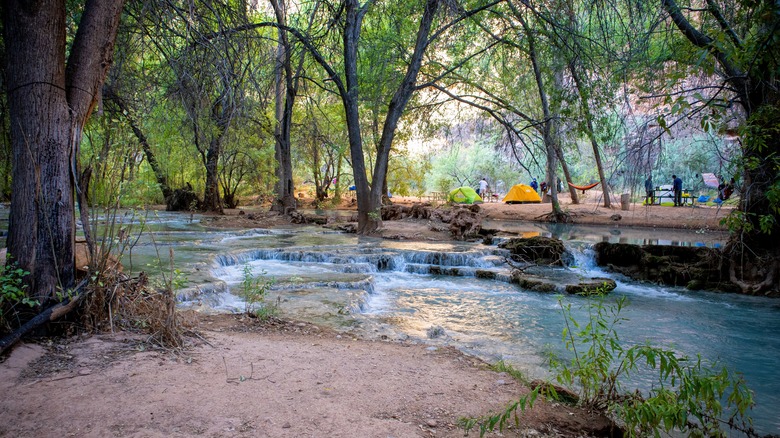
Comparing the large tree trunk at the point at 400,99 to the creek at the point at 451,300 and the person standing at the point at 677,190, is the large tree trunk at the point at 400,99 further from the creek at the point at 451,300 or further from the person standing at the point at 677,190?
the person standing at the point at 677,190

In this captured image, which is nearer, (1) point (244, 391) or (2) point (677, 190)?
(1) point (244, 391)

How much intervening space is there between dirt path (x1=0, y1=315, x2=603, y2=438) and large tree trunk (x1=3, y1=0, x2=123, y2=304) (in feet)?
2.13

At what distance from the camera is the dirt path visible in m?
2.86

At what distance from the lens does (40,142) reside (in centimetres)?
377

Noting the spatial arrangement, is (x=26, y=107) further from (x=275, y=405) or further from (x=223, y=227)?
(x=223, y=227)

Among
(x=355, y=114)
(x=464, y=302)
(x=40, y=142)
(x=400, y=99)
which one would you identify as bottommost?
(x=464, y=302)

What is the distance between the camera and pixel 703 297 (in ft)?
30.1

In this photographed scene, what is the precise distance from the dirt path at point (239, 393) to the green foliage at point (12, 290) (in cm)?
30

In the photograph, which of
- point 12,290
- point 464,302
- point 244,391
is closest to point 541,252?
point 464,302

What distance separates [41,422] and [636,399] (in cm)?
353

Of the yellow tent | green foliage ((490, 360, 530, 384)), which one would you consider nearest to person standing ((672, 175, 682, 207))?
the yellow tent

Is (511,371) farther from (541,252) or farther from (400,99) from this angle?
(400,99)

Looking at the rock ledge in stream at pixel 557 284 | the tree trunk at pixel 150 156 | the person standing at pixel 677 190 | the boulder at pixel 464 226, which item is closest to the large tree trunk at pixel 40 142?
the tree trunk at pixel 150 156

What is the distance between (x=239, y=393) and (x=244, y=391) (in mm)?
51
